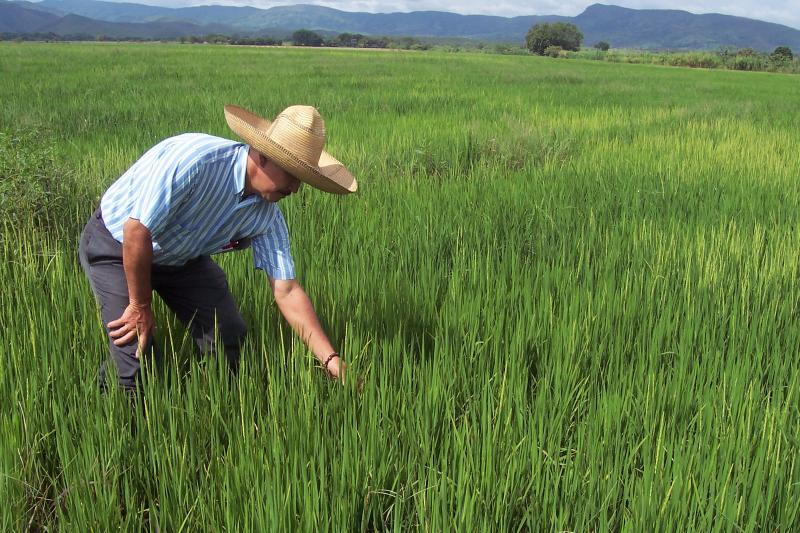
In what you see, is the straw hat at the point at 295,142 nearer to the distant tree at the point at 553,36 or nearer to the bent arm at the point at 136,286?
the bent arm at the point at 136,286

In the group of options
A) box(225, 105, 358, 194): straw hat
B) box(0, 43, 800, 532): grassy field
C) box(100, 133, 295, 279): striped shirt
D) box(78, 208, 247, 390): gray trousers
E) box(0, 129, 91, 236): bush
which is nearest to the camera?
box(0, 43, 800, 532): grassy field

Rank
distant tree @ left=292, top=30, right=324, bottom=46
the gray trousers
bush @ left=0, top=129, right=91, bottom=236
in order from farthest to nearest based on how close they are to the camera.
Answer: distant tree @ left=292, top=30, right=324, bottom=46, bush @ left=0, top=129, right=91, bottom=236, the gray trousers

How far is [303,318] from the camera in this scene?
5.33 ft

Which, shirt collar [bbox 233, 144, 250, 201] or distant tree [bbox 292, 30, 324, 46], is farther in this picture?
distant tree [bbox 292, 30, 324, 46]

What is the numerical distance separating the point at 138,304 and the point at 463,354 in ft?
2.76

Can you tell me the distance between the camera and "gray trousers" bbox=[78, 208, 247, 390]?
1728 mm

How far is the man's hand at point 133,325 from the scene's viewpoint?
1.56m

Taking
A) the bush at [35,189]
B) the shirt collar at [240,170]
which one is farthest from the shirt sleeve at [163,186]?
the bush at [35,189]

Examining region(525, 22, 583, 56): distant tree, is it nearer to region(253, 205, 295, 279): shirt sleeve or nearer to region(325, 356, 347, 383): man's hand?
region(253, 205, 295, 279): shirt sleeve

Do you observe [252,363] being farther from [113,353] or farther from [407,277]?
[407,277]

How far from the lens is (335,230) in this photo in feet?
9.41

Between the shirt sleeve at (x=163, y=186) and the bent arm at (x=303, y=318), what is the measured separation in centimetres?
32

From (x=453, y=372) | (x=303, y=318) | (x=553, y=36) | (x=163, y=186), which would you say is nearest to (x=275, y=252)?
(x=303, y=318)

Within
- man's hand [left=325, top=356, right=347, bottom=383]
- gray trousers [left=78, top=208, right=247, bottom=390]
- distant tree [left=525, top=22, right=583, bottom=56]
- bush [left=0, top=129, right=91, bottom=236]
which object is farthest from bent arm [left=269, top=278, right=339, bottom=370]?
distant tree [left=525, top=22, right=583, bottom=56]
